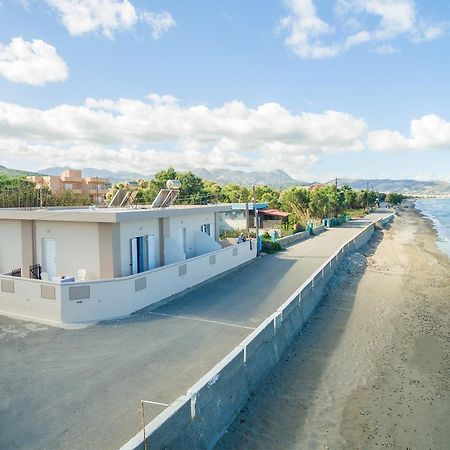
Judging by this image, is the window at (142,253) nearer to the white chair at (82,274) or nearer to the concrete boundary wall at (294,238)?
the white chair at (82,274)

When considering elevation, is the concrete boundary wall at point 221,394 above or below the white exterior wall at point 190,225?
below

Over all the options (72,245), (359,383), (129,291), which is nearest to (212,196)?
(72,245)

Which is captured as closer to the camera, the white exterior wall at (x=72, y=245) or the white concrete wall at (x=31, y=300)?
the white concrete wall at (x=31, y=300)

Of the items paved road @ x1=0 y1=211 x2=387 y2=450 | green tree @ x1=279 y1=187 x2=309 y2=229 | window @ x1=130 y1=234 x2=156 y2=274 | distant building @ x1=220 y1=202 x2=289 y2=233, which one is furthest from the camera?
green tree @ x1=279 y1=187 x2=309 y2=229

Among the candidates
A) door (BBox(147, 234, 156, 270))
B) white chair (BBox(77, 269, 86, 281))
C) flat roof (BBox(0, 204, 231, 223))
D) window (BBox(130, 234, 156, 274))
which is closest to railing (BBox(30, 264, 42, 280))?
flat roof (BBox(0, 204, 231, 223))

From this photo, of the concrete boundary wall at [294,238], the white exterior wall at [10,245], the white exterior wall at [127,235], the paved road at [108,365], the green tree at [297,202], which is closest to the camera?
the paved road at [108,365]

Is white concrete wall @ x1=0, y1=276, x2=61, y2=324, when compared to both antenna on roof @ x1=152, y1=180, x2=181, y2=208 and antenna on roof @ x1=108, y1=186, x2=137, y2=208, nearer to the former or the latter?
antenna on roof @ x1=152, y1=180, x2=181, y2=208

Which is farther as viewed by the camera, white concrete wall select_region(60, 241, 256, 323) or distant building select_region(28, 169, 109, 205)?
distant building select_region(28, 169, 109, 205)

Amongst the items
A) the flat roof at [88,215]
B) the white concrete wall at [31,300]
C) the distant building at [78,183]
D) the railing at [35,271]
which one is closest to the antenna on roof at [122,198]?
the flat roof at [88,215]
